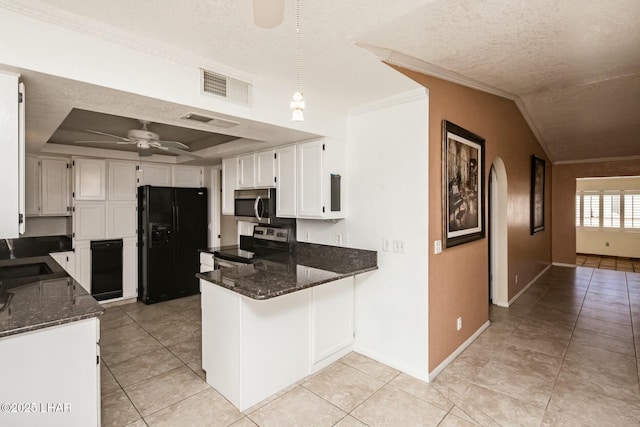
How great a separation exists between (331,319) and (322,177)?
1.38 metres

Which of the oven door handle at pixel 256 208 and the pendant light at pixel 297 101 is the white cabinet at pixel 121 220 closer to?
the oven door handle at pixel 256 208

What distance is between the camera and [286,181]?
141 inches

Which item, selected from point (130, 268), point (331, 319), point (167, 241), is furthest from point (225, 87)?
point (130, 268)

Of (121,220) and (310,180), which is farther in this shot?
(121,220)

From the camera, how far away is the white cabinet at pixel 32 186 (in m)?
4.33

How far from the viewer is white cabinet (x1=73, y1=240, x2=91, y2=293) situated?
4.53 m

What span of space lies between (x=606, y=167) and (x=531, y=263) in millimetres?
3474

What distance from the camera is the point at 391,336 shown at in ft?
9.89

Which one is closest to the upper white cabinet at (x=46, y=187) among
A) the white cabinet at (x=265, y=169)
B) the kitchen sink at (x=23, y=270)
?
the kitchen sink at (x=23, y=270)

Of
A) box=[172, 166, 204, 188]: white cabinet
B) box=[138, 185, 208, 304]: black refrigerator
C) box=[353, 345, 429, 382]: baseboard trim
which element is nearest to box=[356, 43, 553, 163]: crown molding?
box=[353, 345, 429, 382]: baseboard trim

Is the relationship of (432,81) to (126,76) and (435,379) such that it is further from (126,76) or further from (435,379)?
(435,379)

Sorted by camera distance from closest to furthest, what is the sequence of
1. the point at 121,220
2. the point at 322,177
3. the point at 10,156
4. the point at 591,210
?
the point at 10,156
the point at 322,177
the point at 121,220
the point at 591,210

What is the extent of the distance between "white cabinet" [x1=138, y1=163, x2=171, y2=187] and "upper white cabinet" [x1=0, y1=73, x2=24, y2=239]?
3650 millimetres

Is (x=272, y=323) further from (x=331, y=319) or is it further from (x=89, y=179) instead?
(x=89, y=179)
